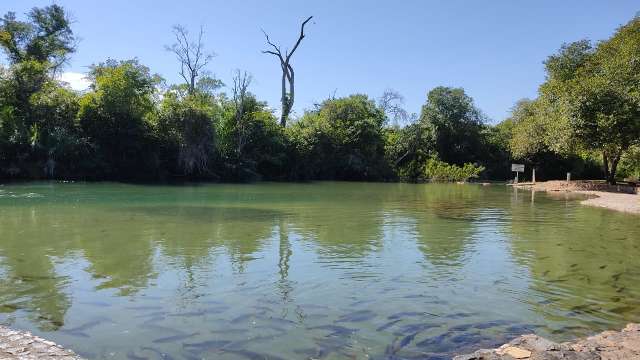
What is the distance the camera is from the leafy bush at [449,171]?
50.5m

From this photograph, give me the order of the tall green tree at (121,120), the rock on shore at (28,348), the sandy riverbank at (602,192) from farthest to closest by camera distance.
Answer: the tall green tree at (121,120), the sandy riverbank at (602,192), the rock on shore at (28,348)

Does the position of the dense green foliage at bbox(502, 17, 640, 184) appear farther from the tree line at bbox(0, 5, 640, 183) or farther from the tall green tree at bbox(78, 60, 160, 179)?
the tall green tree at bbox(78, 60, 160, 179)

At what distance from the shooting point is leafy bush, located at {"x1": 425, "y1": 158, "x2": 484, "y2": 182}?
50.5 metres

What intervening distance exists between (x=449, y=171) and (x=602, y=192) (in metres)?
20.8

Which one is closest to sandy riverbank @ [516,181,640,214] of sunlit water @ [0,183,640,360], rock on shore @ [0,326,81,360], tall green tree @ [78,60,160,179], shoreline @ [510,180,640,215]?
shoreline @ [510,180,640,215]

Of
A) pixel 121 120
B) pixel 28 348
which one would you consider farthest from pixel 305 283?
pixel 121 120

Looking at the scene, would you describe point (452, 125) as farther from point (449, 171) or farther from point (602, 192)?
point (602, 192)

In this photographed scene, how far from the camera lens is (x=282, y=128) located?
52.8 metres

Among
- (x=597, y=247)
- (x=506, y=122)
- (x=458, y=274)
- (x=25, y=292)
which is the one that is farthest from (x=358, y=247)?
(x=506, y=122)

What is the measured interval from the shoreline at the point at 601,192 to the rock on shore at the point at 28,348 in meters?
20.8

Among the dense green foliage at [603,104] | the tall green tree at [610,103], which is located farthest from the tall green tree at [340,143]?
the tall green tree at [610,103]

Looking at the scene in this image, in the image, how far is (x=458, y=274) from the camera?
379 inches

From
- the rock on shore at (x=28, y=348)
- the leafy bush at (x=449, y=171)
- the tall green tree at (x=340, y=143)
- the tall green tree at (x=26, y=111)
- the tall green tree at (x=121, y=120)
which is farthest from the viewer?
the tall green tree at (x=340, y=143)

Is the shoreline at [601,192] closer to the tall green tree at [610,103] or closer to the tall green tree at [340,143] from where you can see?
the tall green tree at [610,103]
